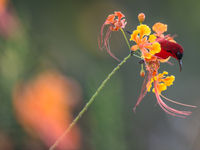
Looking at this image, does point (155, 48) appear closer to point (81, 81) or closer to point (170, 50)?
point (170, 50)

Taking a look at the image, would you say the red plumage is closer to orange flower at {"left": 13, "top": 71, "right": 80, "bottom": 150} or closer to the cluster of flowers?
the cluster of flowers

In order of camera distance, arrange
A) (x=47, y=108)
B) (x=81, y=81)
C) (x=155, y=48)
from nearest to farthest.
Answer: (x=155, y=48), (x=47, y=108), (x=81, y=81)

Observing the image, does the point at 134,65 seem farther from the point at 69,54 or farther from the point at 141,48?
the point at 141,48

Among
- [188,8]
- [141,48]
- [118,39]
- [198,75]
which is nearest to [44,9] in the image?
[118,39]

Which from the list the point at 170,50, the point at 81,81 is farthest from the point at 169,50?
the point at 81,81

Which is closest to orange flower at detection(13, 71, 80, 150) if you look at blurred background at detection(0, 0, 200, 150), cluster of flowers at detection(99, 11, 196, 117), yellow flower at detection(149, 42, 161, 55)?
blurred background at detection(0, 0, 200, 150)

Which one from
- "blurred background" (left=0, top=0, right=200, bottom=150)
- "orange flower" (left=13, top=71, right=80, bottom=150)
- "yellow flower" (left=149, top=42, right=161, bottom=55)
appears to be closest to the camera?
"yellow flower" (left=149, top=42, right=161, bottom=55)
